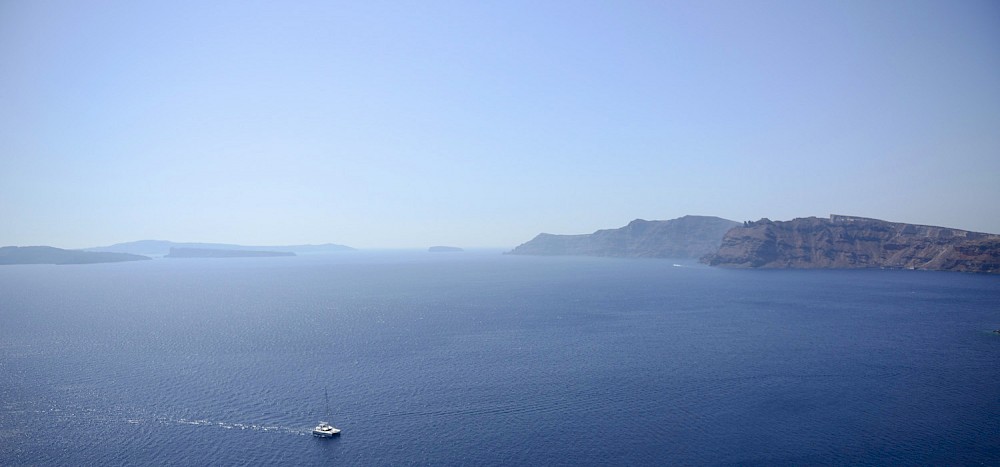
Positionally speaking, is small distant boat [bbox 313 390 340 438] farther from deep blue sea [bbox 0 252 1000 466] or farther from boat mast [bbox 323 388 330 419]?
boat mast [bbox 323 388 330 419]

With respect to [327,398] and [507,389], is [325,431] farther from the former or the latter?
[507,389]

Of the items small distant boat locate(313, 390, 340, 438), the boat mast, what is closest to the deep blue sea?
the boat mast

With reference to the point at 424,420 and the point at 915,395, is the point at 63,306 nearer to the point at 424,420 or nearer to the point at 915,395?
the point at 424,420

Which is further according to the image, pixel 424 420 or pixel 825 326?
pixel 825 326

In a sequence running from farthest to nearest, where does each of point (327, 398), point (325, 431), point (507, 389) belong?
point (507, 389), point (327, 398), point (325, 431)

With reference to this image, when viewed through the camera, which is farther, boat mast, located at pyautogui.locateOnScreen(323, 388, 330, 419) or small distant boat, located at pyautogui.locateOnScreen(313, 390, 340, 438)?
boat mast, located at pyautogui.locateOnScreen(323, 388, 330, 419)

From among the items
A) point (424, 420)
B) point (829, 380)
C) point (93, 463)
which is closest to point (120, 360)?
point (93, 463)

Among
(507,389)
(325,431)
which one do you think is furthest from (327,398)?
(507,389)

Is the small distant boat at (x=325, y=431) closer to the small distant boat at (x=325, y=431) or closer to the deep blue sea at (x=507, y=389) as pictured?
the small distant boat at (x=325, y=431)
